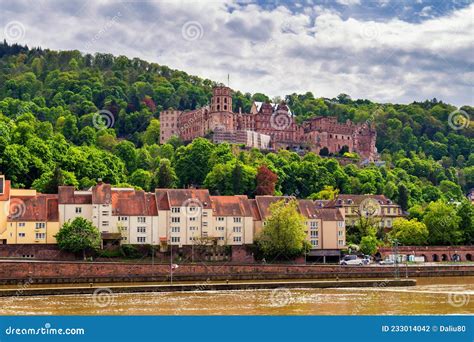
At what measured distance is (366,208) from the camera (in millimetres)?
87438

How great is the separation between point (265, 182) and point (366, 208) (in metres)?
12.6

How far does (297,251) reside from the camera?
66.1 m

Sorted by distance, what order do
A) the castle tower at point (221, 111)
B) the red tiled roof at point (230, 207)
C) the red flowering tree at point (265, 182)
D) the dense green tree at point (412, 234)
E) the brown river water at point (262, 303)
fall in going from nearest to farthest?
the brown river water at point (262, 303) → the red tiled roof at point (230, 207) → the dense green tree at point (412, 234) → the red flowering tree at point (265, 182) → the castle tower at point (221, 111)

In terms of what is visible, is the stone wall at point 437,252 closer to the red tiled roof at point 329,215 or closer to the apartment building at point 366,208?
the red tiled roof at point 329,215

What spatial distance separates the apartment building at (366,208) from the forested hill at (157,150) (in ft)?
35.5

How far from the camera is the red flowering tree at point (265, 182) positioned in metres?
89.7

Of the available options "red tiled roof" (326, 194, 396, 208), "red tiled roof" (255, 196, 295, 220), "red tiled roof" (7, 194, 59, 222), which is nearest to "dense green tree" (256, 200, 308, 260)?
"red tiled roof" (255, 196, 295, 220)

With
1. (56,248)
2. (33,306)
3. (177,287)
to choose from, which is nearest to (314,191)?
(56,248)

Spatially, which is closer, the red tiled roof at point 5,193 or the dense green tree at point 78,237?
the dense green tree at point 78,237

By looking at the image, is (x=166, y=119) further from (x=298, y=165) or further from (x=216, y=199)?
(x=216, y=199)

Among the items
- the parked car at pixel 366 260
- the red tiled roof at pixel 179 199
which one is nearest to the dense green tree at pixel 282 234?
the red tiled roof at pixel 179 199

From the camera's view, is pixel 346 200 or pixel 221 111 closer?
pixel 346 200

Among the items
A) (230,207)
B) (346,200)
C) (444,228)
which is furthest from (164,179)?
(444,228)

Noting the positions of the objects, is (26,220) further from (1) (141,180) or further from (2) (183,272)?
(1) (141,180)
